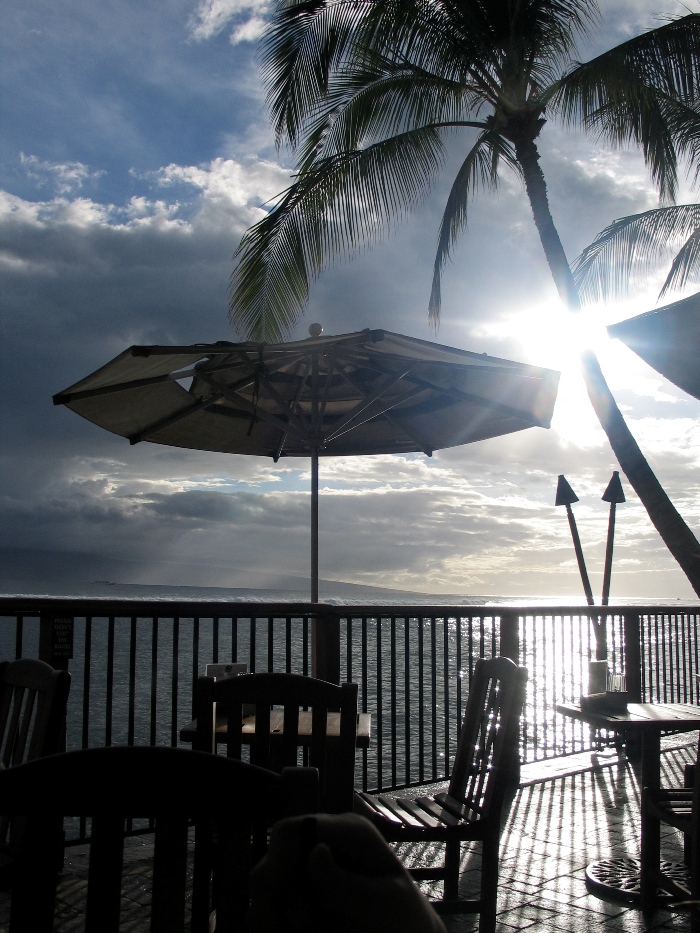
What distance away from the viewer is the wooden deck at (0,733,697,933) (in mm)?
3330

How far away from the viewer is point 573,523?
12633 mm

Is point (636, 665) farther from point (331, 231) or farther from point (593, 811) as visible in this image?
point (331, 231)

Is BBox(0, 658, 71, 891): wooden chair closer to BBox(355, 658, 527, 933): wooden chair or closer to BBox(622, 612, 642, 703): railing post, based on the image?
BBox(355, 658, 527, 933): wooden chair

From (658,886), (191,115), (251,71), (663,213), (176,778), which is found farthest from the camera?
(663,213)

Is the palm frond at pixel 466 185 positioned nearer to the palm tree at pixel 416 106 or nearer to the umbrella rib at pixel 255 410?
the palm tree at pixel 416 106

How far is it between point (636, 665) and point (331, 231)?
652 centimetres

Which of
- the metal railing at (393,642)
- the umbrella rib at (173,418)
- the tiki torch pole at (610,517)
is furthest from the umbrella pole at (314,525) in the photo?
the tiki torch pole at (610,517)

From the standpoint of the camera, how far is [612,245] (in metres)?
12.5

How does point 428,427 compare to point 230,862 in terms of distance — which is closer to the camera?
point 230,862

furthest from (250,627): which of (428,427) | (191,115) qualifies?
(191,115)

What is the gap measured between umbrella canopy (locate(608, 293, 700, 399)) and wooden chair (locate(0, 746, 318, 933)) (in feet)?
8.54

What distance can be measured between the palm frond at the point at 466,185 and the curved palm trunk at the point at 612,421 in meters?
0.96

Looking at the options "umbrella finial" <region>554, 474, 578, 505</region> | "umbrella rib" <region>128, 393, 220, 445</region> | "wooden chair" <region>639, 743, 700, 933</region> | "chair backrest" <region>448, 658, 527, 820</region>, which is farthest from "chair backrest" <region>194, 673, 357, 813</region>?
"umbrella finial" <region>554, 474, 578, 505</region>

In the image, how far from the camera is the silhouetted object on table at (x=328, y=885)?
0.85 meters
